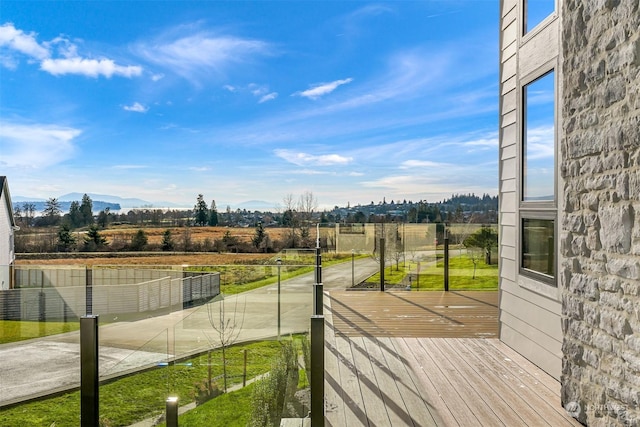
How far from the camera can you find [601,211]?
2211 mm

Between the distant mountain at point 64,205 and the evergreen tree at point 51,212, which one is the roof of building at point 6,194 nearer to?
the distant mountain at point 64,205

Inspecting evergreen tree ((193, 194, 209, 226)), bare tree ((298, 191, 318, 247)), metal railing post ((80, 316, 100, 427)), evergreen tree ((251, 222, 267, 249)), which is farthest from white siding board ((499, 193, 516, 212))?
evergreen tree ((193, 194, 209, 226))

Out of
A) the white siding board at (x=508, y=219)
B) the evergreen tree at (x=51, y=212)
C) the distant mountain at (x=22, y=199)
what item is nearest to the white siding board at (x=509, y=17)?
the white siding board at (x=508, y=219)

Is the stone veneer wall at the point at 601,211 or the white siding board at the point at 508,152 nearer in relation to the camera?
the stone veneer wall at the point at 601,211

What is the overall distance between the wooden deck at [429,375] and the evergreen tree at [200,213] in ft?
20.2

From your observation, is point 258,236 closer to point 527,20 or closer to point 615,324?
point 527,20

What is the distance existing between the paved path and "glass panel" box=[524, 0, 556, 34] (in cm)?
268

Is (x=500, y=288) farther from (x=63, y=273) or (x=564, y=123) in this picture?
(x=63, y=273)

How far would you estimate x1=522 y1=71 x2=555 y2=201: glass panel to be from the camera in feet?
10.1

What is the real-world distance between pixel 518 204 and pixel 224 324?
8.52 ft

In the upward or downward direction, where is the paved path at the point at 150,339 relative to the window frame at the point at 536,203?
downward

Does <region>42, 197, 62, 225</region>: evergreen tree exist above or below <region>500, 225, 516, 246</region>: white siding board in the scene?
above

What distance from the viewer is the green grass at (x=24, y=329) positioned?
465 centimetres

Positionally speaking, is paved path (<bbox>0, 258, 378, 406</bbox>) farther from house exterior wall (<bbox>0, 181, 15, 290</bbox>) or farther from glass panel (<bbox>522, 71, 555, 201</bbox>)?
house exterior wall (<bbox>0, 181, 15, 290</bbox>)
